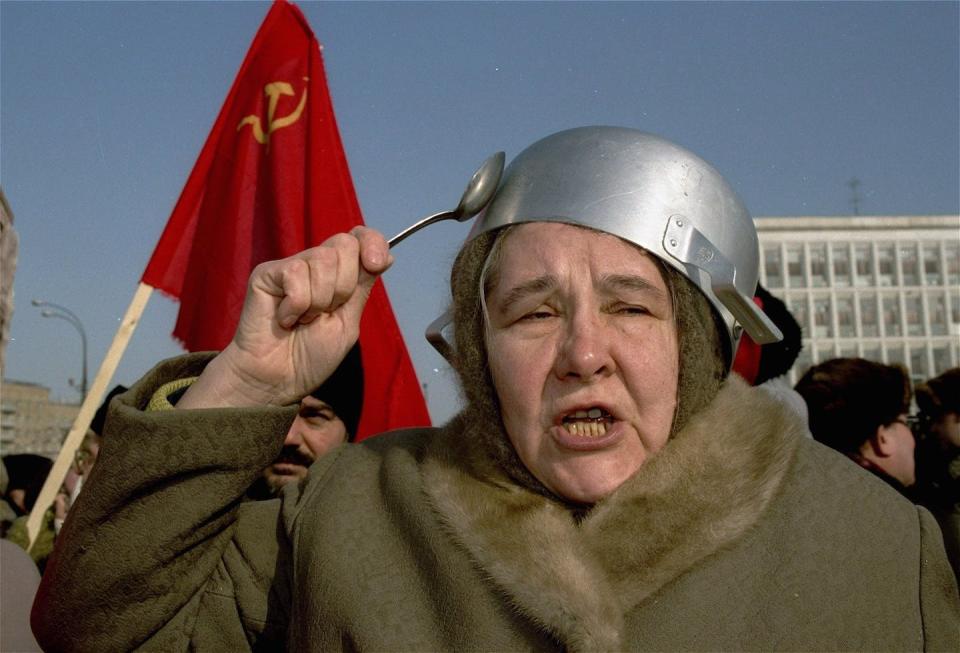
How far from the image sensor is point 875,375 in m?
3.50

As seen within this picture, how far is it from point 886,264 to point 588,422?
227 feet

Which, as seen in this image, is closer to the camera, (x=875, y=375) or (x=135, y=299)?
(x=875, y=375)

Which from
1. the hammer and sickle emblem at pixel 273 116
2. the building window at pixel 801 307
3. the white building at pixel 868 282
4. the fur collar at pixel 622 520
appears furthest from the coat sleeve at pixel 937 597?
the building window at pixel 801 307

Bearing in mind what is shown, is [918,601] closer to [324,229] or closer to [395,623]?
[395,623]

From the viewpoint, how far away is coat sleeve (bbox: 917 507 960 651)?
1646 mm

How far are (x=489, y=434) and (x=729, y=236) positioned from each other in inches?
29.4

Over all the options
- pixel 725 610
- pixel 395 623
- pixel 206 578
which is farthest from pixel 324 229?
pixel 725 610

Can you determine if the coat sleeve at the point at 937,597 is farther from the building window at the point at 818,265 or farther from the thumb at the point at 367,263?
the building window at the point at 818,265

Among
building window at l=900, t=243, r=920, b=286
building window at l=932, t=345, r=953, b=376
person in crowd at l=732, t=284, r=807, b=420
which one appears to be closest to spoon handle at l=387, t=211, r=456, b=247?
person in crowd at l=732, t=284, r=807, b=420

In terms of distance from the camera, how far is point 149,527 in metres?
1.82

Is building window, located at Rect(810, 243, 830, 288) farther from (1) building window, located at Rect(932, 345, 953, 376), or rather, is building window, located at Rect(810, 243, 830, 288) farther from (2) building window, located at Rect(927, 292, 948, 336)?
(1) building window, located at Rect(932, 345, 953, 376)

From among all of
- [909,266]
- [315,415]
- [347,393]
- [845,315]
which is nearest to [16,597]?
[315,415]

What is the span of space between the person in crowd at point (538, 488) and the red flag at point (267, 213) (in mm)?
1716

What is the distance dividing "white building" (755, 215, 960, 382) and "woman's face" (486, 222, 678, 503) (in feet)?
212
